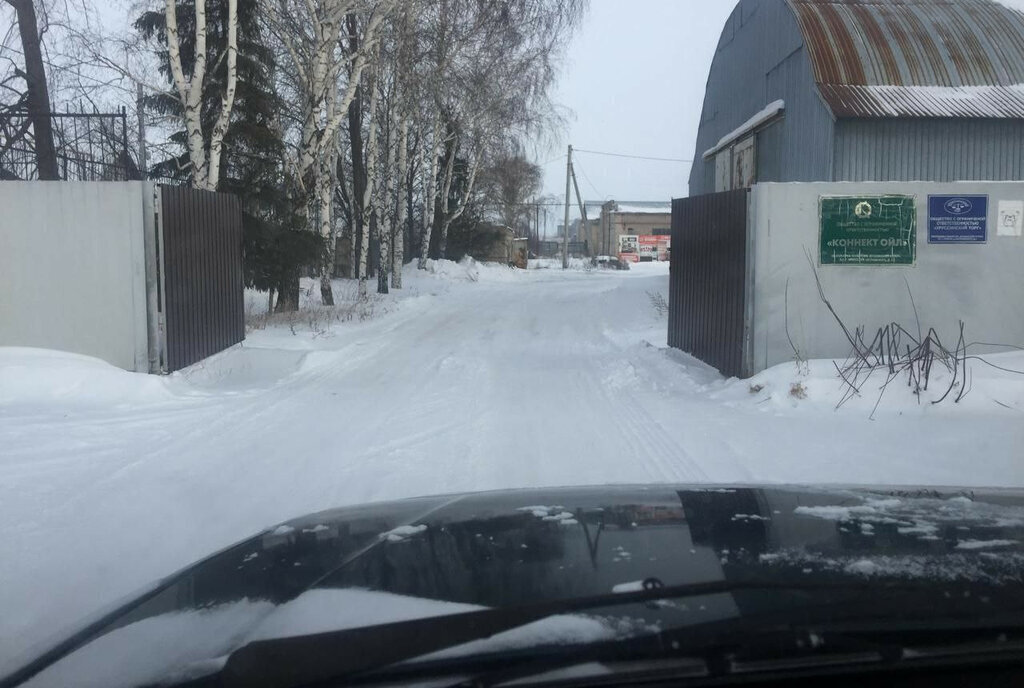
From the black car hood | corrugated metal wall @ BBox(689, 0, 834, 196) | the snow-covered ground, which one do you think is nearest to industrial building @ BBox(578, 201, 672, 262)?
corrugated metal wall @ BBox(689, 0, 834, 196)

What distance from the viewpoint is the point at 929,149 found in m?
17.3

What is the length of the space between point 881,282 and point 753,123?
11503 mm

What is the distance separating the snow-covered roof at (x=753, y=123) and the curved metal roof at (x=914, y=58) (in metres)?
1.80

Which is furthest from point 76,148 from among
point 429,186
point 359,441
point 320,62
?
point 429,186

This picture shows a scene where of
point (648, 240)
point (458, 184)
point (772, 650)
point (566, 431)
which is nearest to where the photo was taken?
point (772, 650)

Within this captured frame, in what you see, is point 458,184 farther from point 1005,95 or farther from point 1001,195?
point 1001,195

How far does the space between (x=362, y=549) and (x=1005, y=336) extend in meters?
9.50

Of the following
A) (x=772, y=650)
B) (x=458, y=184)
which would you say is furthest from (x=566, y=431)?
(x=458, y=184)

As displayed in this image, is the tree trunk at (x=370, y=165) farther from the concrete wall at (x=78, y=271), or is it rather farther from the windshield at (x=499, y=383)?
the concrete wall at (x=78, y=271)

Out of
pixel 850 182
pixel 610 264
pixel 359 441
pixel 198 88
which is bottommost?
pixel 359 441

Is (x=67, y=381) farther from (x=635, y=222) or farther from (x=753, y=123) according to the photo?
(x=635, y=222)

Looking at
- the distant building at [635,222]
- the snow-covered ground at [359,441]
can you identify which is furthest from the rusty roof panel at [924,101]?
the distant building at [635,222]

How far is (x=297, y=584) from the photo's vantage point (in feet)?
9.95

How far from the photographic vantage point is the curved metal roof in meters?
17.0
